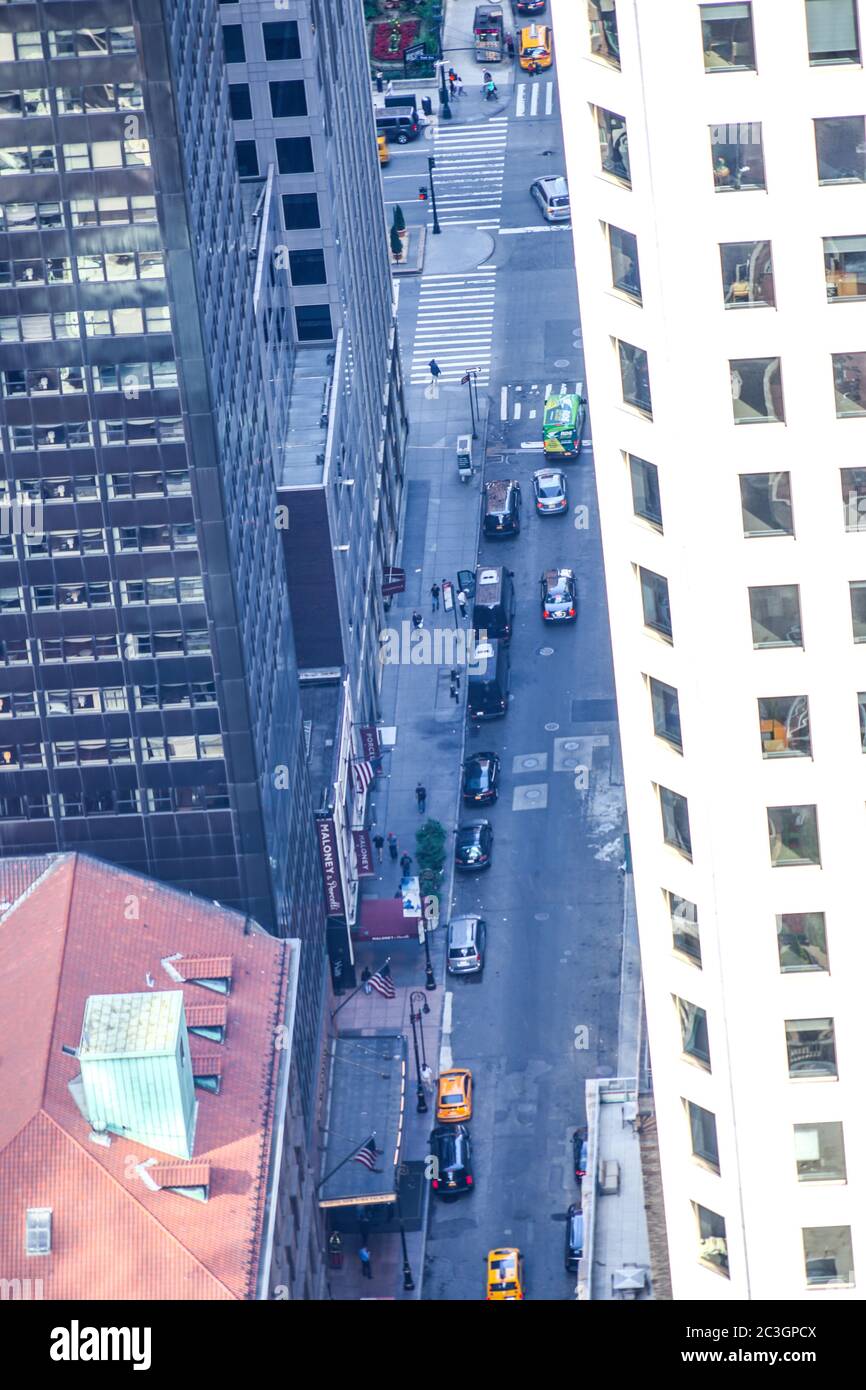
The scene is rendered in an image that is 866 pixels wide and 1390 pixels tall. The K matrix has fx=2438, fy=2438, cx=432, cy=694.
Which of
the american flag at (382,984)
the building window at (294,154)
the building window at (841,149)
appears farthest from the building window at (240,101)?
the building window at (841,149)

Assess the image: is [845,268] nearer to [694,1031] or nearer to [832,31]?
[832,31]

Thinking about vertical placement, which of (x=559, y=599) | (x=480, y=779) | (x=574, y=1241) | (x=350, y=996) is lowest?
(x=574, y=1241)

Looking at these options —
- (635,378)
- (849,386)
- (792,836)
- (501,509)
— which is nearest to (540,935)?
(501,509)

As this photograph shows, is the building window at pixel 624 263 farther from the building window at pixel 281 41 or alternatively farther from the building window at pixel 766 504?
the building window at pixel 281 41

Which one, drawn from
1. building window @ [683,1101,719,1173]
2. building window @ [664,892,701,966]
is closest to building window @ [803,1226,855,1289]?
building window @ [683,1101,719,1173]

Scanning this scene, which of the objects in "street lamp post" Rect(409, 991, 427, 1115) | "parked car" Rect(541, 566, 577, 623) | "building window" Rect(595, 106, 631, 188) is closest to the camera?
"building window" Rect(595, 106, 631, 188)

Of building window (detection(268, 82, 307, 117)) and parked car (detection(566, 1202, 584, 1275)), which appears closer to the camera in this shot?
parked car (detection(566, 1202, 584, 1275))

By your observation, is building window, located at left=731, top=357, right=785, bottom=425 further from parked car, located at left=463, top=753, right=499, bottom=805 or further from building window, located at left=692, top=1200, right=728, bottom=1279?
parked car, located at left=463, top=753, right=499, bottom=805
